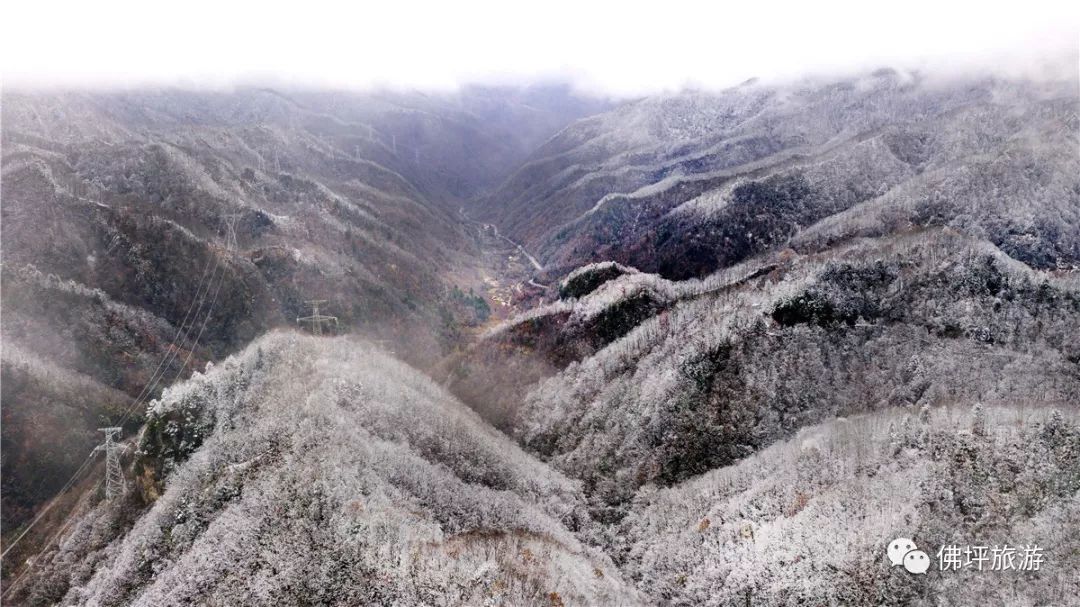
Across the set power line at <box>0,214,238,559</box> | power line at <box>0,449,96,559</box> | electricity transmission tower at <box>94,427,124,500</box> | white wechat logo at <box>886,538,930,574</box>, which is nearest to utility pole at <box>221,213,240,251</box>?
power line at <box>0,214,238,559</box>

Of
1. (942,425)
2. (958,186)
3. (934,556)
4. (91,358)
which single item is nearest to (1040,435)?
(942,425)

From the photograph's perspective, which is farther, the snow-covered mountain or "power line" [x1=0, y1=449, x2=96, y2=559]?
"power line" [x1=0, y1=449, x2=96, y2=559]

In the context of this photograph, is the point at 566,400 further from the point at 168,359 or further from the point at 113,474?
the point at 168,359

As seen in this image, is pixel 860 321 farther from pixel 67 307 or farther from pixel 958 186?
pixel 67 307

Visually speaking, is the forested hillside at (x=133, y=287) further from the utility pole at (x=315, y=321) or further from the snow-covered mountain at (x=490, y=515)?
the snow-covered mountain at (x=490, y=515)

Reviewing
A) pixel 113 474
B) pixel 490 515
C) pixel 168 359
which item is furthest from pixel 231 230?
pixel 490 515

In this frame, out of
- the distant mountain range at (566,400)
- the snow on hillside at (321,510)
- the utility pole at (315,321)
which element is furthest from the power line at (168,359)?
the utility pole at (315,321)

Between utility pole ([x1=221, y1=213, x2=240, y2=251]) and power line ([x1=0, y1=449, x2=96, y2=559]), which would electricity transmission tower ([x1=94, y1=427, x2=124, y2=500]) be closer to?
power line ([x1=0, y1=449, x2=96, y2=559])

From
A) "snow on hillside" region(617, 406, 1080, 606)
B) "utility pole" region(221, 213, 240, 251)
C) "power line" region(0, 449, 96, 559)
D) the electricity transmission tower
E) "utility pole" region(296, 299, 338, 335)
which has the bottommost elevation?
"snow on hillside" region(617, 406, 1080, 606)

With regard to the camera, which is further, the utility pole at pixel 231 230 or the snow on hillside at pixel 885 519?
the utility pole at pixel 231 230
